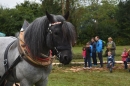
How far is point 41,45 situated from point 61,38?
351mm

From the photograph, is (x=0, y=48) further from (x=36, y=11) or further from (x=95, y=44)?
(x=36, y=11)

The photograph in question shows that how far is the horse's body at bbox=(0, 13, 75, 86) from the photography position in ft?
10.3

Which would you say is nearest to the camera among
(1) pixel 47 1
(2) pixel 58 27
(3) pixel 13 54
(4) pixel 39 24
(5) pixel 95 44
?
(2) pixel 58 27

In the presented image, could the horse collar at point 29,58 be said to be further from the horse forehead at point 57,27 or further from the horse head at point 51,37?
the horse forehead at point 57,27

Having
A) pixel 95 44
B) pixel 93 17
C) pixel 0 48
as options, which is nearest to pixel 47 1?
pixel 95 44

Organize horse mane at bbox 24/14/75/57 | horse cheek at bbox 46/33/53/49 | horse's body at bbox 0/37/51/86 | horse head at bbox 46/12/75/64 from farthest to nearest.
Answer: horse's body at bbox 0/37/51/86 < horse mane at bbox 24/14/75/57 < horse cheek at bbox 46/33/53/49 < horse head at bbox 46/12/75/64

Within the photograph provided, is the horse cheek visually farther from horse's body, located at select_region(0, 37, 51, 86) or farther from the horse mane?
horse's body, located at select_region(0, 37, 51, 86)

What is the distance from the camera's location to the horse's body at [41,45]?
314 centimetres

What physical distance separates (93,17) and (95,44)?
3944 centimetres

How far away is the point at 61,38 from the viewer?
3.16 metres

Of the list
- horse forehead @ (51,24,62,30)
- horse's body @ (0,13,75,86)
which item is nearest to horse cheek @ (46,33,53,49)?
horse's body @ (0,13,75,86)

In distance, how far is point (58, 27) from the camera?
3.22m

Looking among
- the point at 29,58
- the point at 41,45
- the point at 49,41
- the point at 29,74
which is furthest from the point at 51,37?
the point at 29,74

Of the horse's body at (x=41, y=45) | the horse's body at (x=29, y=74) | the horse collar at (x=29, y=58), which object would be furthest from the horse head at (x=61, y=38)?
the horse's body at (x=29, y=74)
